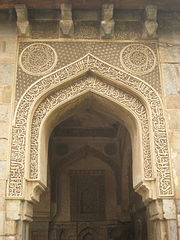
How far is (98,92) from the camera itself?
17.6ft

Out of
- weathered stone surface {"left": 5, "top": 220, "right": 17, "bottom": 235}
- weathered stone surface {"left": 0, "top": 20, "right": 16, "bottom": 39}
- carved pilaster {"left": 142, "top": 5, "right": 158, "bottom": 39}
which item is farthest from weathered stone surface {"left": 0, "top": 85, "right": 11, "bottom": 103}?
carved pilaster {"left": 142, "top": 5, "right": 158, "bottom": 39}

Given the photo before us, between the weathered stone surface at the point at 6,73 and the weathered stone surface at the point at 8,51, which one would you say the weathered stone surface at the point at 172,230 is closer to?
the weathered stone surface at the point at 6,73

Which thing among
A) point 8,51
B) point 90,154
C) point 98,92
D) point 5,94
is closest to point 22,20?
point 8,51

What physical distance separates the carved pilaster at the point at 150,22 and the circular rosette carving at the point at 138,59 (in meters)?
0.23

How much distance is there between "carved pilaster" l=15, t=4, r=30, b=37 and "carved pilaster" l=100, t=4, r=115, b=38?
1276mm

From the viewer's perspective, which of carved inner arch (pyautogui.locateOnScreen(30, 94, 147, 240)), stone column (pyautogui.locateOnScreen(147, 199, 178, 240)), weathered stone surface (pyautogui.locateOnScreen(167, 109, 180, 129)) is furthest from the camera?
carved inner arch (pyautogui.locateOnScreen(30, 94, 147, 240))

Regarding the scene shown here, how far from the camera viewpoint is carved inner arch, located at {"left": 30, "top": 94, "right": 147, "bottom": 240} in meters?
8.54

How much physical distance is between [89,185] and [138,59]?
4589 millimetres

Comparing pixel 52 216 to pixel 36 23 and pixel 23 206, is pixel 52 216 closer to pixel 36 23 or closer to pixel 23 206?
pixel 23 206

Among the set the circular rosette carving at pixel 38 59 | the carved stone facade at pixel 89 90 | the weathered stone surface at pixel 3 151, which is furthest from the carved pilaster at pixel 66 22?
the weathered stone surface at pixel 3 151

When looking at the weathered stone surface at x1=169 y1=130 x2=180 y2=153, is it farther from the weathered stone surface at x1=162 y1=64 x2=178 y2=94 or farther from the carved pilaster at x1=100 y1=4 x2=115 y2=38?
the carved pilaster at x1=100 y1=4 x2=115 y2=38

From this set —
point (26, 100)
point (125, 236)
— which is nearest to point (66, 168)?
point (125, 236)

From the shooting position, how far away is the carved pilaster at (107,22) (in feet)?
17.6

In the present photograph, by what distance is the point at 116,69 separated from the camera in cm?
541
